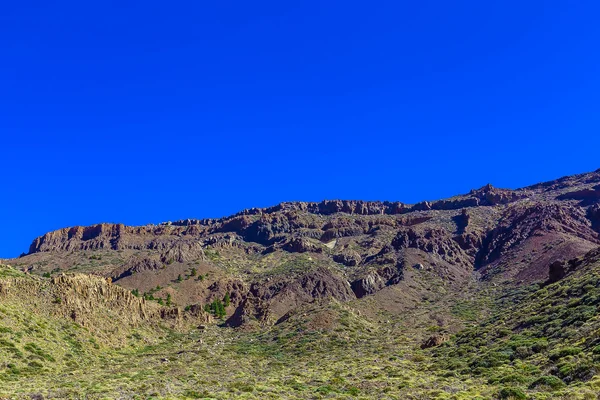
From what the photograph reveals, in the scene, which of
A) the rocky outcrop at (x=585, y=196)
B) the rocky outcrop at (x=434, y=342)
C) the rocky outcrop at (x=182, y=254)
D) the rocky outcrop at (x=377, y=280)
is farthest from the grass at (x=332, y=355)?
the rocky outcrop at (x=585, y=196)

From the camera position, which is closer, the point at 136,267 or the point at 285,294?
the point at 285,294

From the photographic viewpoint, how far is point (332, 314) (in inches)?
2712

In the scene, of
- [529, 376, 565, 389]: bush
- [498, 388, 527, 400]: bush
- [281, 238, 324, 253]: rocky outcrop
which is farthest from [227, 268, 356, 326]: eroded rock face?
[529, 376, 565, 389]: bush

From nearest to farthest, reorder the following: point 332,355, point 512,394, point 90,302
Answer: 1. point 512,394
2. point 332,355
3. point 90,302

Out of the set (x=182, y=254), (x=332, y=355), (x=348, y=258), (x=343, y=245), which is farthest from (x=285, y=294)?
(x=343, y=245)

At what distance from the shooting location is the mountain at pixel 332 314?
33.2m

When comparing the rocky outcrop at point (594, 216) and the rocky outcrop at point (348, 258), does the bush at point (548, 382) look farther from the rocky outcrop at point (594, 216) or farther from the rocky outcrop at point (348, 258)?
the rocky outcrop at point (594, 216)

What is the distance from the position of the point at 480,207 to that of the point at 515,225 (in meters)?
37.3

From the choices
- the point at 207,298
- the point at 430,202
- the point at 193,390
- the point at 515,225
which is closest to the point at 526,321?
the point at 193,390

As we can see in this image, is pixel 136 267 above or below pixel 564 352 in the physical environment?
above

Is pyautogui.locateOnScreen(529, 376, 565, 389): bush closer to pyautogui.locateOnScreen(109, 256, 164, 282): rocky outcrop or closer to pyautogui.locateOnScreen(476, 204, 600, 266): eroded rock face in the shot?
pyautogui.locateOnScreen(476, 204, 600, 266): eroded rock face

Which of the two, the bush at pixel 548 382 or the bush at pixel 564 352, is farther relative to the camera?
the bush at pixel 564 352

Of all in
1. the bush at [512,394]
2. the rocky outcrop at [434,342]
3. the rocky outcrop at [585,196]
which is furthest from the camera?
the rocky outcrop at [585,196]

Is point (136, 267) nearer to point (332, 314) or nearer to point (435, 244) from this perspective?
point (332, 314)
